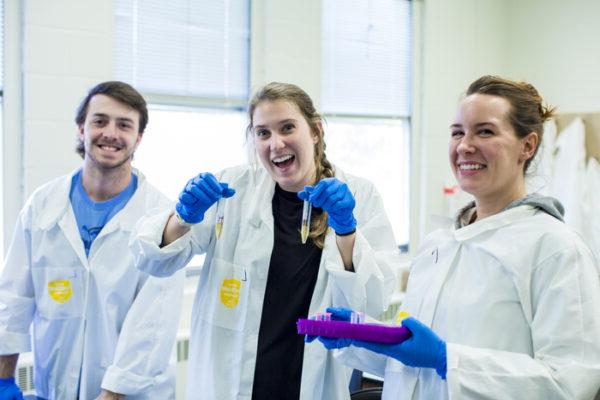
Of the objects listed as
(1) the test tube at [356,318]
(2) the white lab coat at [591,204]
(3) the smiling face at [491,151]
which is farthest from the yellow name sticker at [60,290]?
(2) the white lab coat at [591,204]

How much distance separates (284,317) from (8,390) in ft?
3.05

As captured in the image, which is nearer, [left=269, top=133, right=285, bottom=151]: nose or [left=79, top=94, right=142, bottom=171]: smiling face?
[left=269, top=133, right=285, bottom=151]: nose

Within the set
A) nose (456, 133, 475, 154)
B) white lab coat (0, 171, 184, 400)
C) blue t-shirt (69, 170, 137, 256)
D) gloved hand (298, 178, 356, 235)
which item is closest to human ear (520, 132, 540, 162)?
nose (456, 133, 475, 154)

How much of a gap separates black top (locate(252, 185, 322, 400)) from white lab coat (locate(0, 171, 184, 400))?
435 mm

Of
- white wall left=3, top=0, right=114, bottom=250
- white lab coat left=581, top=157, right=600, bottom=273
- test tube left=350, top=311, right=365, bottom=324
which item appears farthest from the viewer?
white lab coat left=581, top=157, right=600, bottom=273

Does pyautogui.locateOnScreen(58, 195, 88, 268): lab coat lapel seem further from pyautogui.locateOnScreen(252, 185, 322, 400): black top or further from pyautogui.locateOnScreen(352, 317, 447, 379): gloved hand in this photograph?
pyautogui.locateOnScreen(352, 317, 447, 379): gloved hand

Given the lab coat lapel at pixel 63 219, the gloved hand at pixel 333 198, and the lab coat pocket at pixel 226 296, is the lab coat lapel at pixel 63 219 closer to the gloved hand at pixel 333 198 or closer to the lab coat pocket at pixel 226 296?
the lab coat pocket at pixel 226 296

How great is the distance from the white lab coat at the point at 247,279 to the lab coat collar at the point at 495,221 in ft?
0.88

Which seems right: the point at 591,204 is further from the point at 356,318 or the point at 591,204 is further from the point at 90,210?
the point at 90,210

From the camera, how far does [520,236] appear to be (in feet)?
3.91

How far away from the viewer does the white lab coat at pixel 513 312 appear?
107 cm

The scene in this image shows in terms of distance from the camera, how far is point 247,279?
160 cm

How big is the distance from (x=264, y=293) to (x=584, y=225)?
8.13 ft

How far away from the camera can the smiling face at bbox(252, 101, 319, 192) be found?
1.58 m
